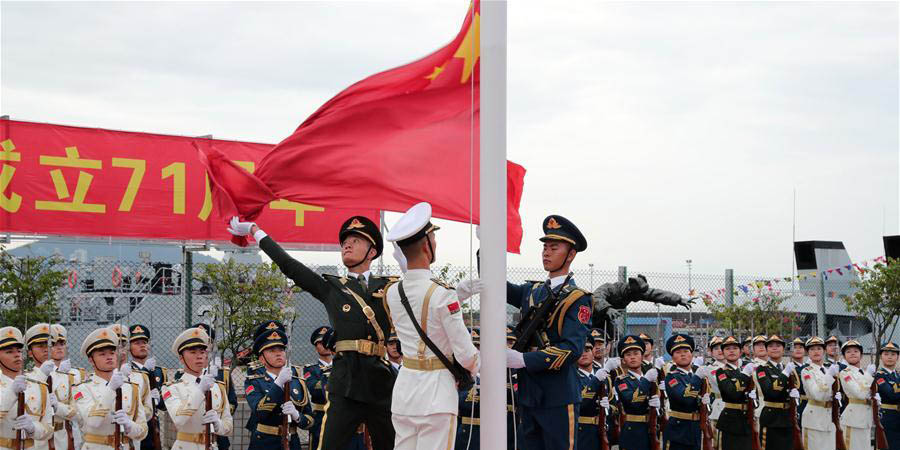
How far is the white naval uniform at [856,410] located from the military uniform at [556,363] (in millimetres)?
7790

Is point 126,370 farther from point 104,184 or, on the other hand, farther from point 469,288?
point 469,288

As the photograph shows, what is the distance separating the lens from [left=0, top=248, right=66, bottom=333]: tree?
1202cm

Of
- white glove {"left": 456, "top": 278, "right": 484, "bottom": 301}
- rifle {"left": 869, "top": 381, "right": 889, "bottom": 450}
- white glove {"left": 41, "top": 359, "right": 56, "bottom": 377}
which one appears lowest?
rifle {"left": 869, "top": 381, "right": 889, "bottom": 450}

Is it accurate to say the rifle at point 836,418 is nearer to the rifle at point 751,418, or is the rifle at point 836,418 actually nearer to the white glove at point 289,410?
the rifle at point 751,418

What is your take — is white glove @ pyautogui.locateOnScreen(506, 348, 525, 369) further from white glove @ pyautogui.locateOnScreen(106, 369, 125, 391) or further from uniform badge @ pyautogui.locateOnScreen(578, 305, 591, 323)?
white glove @ pyautogui.locateOnScreen(106, 369, 125, 391)

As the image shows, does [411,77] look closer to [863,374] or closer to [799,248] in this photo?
[863,374]

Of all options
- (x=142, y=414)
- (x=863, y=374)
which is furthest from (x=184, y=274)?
(x=863, y=374)

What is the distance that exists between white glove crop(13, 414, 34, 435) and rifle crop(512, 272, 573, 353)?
4297 millimetres

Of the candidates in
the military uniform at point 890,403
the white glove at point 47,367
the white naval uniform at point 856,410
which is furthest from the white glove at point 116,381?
the military uniform at point 890,403

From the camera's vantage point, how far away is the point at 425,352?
6.30m

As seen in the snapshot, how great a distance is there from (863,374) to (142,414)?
948 cm

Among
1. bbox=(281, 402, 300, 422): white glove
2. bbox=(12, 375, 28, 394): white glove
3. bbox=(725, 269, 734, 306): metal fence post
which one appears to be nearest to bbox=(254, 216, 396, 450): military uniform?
bbox=(281, 402, 300, 422): white glove

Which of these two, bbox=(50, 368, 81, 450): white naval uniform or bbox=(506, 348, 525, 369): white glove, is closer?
bbox=(506, 348, 525, 369): white glove

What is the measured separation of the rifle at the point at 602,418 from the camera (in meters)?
11.2
